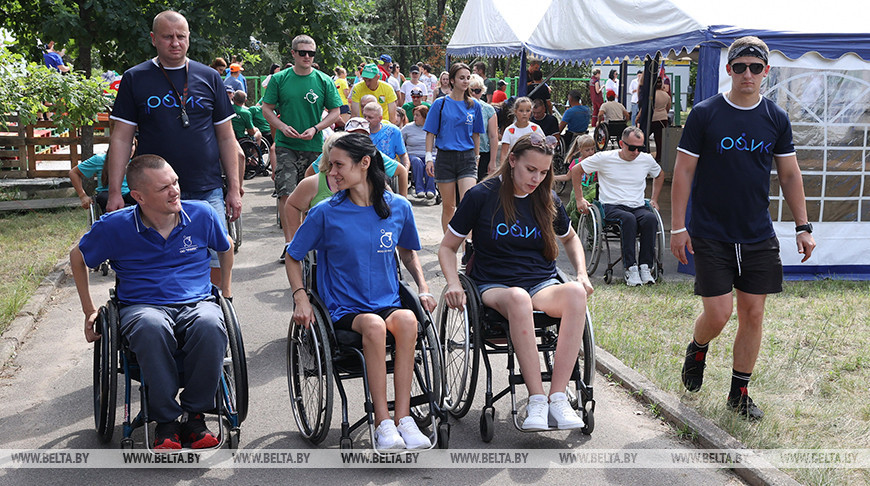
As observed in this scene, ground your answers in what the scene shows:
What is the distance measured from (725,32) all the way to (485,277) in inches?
195

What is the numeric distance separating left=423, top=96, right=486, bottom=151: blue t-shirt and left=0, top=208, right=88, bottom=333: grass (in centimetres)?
384

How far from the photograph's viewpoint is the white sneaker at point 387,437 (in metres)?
3.82

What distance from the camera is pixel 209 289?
14.3ft

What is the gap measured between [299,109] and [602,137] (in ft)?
31.2

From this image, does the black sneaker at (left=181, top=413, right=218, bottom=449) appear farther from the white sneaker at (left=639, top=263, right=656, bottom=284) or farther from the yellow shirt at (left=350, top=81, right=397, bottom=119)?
the yellow shirt at (left=350, top=81, right=397, bottom=119)

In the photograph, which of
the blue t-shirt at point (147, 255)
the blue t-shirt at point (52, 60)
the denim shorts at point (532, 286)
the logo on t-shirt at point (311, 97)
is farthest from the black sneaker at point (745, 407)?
the blue t-shirt at point (52, 60)

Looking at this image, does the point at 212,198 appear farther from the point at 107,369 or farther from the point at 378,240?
the point at 107,369

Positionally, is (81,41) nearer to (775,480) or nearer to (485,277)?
(485,277)

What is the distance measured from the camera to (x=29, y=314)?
262 inches

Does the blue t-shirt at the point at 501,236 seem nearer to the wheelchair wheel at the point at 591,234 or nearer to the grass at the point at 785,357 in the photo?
the grass at the point at 785,357

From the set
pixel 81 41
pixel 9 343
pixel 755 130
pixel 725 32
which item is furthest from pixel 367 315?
pixel 81 41

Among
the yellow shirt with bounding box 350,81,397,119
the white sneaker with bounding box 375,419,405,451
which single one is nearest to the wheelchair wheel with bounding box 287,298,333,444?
the white sneaker with bounding box 375,419,405,451

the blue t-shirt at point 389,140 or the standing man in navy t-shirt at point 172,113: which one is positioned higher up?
the standing man in navy t-shirt at point 172,113

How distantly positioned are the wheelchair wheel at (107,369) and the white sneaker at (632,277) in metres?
5.19
